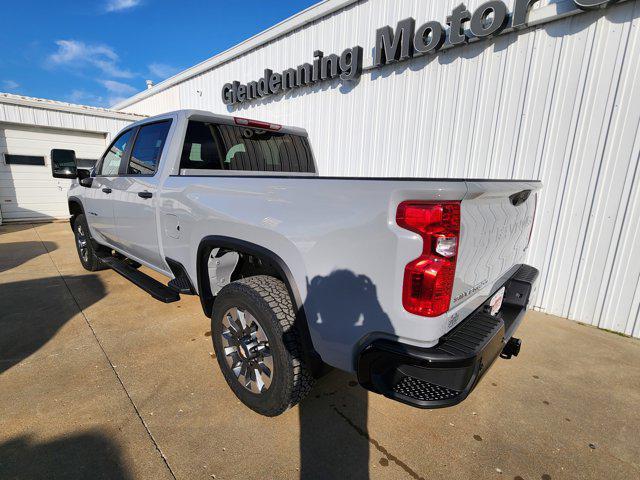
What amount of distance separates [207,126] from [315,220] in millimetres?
1820

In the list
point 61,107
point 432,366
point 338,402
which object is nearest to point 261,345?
point 338,402

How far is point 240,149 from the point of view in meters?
3.12

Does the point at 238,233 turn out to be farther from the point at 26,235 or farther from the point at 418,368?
→ the point at 26,235

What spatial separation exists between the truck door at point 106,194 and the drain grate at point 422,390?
353cm

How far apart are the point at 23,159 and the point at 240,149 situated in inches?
419

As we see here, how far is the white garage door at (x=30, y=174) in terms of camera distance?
954 cm

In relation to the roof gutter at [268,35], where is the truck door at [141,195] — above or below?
below

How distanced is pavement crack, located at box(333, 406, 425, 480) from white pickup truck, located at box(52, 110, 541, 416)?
1.49 ft

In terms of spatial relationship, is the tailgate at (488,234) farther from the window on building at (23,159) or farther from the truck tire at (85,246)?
the window on building at (23,159)

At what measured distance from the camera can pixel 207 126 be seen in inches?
116

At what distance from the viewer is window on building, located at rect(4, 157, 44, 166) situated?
9.56 meters

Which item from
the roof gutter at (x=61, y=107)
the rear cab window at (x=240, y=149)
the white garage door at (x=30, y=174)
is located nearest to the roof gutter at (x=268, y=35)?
the roof gutter at (x=61, y=107)

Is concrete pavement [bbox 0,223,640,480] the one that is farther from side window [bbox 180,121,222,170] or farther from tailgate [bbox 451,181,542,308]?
side window [bbox 180,121,222,170]

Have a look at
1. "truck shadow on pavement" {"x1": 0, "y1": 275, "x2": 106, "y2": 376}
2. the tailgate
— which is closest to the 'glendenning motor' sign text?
the tailgate
